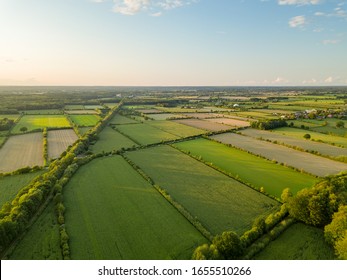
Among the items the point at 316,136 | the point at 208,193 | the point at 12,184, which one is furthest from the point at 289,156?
the point at 12,184

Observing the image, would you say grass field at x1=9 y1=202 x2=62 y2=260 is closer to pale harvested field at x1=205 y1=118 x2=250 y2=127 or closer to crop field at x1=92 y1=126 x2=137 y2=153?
crop field at x1=92 y1=126 x2=137 y2=153

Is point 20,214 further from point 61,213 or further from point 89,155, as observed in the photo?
point 89,155

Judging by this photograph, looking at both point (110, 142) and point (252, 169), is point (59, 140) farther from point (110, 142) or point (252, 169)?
point (252, 169)

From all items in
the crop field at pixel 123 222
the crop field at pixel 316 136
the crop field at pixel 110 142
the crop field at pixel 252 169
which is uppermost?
the crop field at pixel 316 136

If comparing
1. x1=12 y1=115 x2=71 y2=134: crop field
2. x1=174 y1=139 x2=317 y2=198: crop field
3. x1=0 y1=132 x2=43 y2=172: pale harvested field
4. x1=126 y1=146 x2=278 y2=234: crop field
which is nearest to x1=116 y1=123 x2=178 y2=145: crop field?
x1=174 y1=139 x2=317 y2=198: crop field

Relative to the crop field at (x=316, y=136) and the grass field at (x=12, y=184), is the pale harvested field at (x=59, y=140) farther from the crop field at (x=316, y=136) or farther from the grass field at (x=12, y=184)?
the crop field at (x=316, y=136)

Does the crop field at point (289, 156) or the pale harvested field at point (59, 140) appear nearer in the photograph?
the crop field at point (289, 156)

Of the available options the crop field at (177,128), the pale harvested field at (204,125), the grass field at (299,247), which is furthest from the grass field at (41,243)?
the pale harvested field at (204,125)
